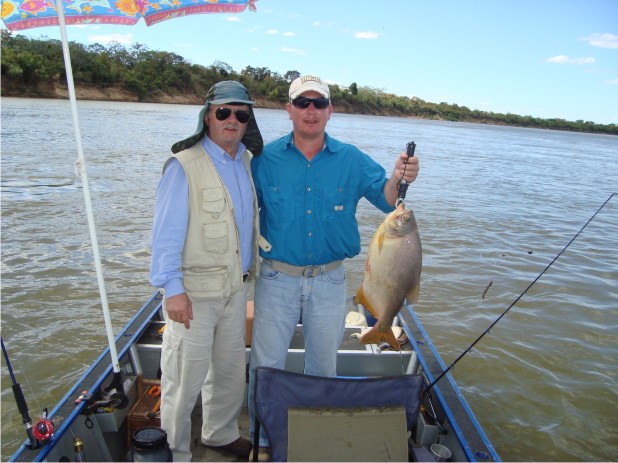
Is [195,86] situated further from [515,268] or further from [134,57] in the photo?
[515,268]

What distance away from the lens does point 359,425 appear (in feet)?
8.02

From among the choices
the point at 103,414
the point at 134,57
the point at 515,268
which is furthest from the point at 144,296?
the point at 134,57

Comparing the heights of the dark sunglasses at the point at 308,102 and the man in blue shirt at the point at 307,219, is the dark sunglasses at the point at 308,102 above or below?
above

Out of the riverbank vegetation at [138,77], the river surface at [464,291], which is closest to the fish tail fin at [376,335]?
the river surface at [464,291]

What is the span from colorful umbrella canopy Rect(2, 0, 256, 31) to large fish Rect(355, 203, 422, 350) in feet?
6.67

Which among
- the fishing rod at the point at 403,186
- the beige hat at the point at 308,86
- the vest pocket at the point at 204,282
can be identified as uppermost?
the beige hat at the point at 308,86

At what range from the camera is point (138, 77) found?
212 feet

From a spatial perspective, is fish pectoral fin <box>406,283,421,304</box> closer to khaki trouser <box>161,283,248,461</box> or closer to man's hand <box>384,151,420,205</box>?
man's hand <box>384,151,420,205</box>

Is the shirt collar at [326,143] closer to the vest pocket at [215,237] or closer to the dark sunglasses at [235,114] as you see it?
the dark sunglasses at [235,114]

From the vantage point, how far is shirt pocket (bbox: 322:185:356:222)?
10.2 feet

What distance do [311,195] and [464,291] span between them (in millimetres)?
6529

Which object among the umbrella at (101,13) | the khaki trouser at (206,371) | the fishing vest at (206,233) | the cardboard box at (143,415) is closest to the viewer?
the fishing vest at (206,233)

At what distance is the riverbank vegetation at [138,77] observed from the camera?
4894 centimetres

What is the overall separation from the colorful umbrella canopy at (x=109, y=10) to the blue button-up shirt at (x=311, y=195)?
1.19m
